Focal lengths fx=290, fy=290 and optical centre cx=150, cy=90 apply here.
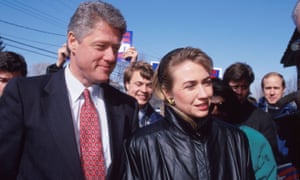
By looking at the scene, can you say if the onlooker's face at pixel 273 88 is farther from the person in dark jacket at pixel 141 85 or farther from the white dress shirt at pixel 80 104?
the white dress shirt at pixel 80 104

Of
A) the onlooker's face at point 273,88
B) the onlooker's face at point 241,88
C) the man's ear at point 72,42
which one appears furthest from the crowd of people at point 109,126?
the onlooker's face at point 273,88

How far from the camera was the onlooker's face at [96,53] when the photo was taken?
1.86 metres

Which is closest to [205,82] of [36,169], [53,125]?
[53,125]

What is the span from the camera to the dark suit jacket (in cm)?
169

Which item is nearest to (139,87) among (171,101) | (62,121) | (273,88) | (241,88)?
(241,88)

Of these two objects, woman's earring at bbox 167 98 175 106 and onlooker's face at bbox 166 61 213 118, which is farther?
woman's earring at bbox 167 98 175 106

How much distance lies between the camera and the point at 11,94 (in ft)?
5.81

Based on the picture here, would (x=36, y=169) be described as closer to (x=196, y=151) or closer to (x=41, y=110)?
(x=41, y=110)

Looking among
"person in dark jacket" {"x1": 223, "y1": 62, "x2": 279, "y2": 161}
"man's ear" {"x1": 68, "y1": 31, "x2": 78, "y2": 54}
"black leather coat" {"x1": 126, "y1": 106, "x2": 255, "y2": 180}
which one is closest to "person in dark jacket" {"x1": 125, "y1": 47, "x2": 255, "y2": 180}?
"black leather coat" {"x1": 126, "y1": 106, "x2": 255, "y2": 180}

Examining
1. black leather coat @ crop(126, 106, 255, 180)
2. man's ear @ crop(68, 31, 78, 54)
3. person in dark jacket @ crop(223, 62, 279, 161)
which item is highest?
man's ear @ crop(68, 31, 78, 54)

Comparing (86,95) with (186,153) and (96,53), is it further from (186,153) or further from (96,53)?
(186,153)

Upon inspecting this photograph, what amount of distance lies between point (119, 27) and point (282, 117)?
4.68 ft

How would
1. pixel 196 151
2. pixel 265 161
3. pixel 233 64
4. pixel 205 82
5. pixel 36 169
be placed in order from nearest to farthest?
1. pixel 36 169
2. pixel 196 151
3. pixel 205 82
4. pixel 265 161
5. pixel 233 64

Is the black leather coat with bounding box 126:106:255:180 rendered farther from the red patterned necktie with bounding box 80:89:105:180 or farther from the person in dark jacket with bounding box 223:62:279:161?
the person in dark jacket with bounding box 223:62:279:161
